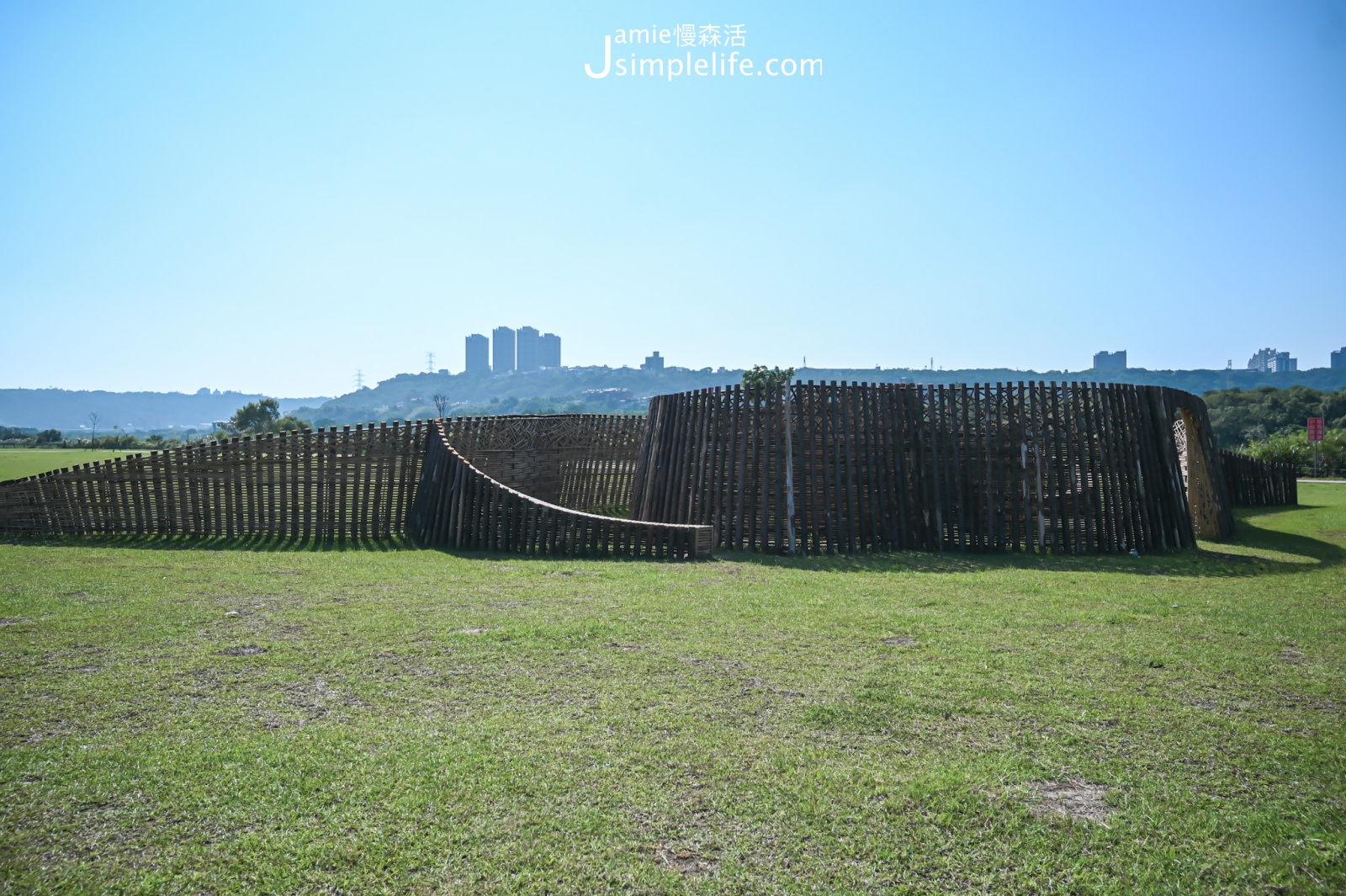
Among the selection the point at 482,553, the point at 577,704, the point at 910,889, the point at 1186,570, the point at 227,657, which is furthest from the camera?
the point at 482,553

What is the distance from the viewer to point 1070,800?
141 inches

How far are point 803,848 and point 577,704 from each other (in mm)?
1866

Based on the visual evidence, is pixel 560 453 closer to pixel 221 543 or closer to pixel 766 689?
pixel 221 543

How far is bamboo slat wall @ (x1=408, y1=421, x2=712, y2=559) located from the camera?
→ 1063 cm

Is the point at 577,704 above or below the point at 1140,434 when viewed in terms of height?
below

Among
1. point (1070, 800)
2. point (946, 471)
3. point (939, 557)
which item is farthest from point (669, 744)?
point (946, 471)

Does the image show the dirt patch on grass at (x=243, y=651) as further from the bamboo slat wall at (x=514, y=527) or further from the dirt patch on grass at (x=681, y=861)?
the bamboo slat wall at (x=514, y=527)

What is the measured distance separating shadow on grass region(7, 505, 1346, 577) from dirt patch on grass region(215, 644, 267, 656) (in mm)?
4537

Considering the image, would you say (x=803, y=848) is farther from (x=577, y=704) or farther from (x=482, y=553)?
(x=482, y=553)

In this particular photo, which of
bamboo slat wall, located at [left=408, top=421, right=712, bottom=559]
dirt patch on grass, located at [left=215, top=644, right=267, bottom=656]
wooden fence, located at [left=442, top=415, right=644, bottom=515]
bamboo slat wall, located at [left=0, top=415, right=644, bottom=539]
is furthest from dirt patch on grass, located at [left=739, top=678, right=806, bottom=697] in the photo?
wooden fence, located at [left=442, top=415, right=644, bottom=515]

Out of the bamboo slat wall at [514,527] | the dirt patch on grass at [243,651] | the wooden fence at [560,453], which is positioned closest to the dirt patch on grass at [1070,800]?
the dirt patch on grass at [243,651]

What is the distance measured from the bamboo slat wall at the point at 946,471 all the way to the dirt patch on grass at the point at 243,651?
6.64m

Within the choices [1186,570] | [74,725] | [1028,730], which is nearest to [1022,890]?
[1028,730]

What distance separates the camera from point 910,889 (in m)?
2.94
